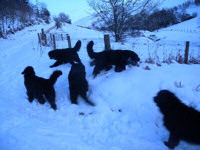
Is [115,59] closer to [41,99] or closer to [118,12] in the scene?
[41,99]

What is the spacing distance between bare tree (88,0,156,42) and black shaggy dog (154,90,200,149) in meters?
11.8

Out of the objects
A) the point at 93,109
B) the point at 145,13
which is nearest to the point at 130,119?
the point at 93,109

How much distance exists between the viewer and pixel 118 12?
45.8ft

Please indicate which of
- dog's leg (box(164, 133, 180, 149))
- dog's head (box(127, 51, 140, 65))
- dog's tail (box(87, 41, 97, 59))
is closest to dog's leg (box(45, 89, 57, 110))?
dog's tail (box(87, 41, 97, 59))

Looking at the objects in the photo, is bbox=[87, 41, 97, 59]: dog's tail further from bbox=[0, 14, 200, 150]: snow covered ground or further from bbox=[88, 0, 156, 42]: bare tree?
bbox=[88, 0, 156, 42]: bare tree

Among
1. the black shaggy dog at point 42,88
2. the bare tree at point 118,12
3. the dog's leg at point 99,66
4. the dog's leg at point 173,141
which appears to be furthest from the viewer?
the bare tree at point 118,12

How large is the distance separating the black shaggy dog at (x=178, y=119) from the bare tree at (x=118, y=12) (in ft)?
38.6

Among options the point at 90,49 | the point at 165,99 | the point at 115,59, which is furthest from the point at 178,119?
the point at 90,49

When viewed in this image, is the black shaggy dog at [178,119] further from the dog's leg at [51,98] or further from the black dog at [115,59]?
the dog's leg at [51,98]

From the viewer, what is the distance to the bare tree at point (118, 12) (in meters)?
13.2

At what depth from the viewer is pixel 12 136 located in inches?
127

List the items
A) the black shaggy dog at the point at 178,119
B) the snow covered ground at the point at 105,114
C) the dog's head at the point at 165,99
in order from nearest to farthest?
the black shaggy dog at the point at 178,119, the dog's head at the point at 165,99, the snow covered ground at the point at 105,114

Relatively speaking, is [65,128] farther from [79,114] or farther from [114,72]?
[114,72]

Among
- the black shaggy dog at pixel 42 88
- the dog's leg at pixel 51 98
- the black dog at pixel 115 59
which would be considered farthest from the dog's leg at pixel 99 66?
the dog's leg at pixel 51 98
